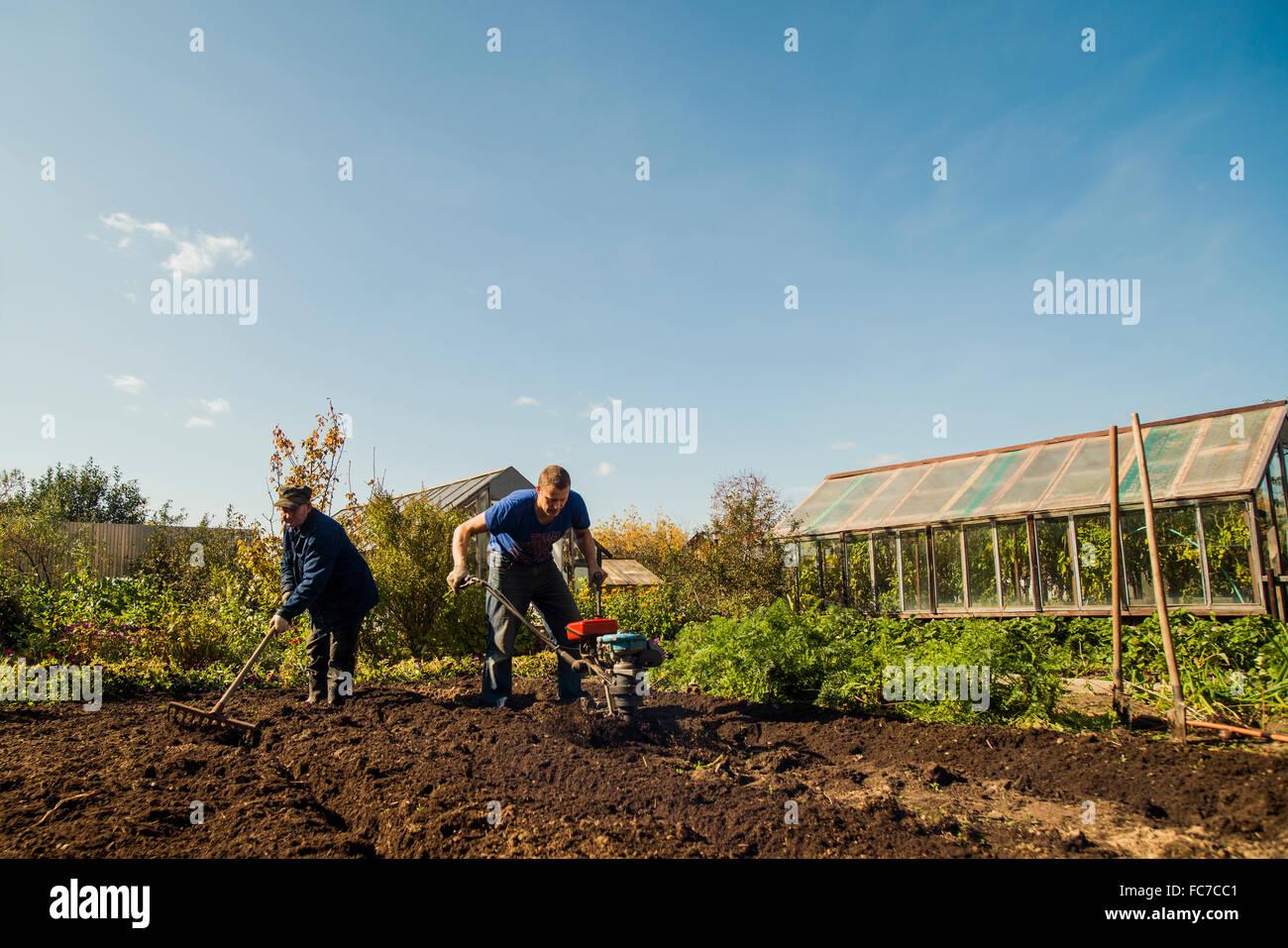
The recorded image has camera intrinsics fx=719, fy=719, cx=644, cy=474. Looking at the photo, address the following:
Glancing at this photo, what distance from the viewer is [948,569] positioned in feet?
37.4

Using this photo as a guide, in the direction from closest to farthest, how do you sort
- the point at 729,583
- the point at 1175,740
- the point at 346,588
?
the point at 1175,740, the point at 346,588, the point at 729,583

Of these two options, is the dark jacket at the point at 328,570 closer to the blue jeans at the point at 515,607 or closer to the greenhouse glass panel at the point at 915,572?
the blue jeans at the point at 515,607

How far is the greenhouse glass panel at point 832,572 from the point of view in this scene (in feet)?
42.2

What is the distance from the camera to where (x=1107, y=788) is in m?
3.78

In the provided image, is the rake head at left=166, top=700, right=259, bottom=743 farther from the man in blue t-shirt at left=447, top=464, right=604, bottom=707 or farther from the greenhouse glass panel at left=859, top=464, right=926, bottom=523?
the greenhouse glass panel at left=859, top=464, right=926, bottom=523

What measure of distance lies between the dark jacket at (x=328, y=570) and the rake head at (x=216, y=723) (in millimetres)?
946

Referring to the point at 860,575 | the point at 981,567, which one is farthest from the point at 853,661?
the point at 860,575

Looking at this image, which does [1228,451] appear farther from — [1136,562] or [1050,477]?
[1050,477]

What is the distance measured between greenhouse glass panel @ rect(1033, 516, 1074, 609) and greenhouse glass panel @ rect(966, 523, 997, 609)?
27.7 inches

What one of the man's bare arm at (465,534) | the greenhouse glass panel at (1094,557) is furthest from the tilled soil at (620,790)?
the greenhouse glass panel at (1094,557)
